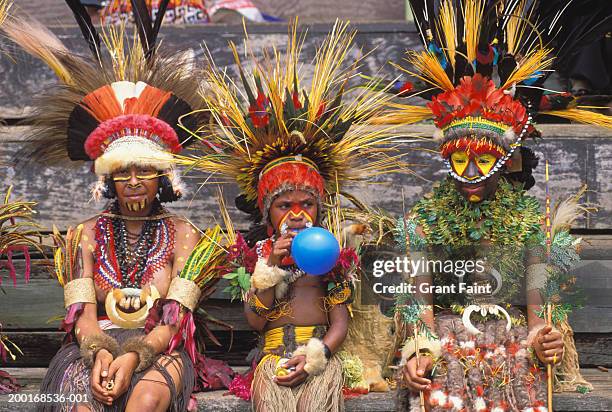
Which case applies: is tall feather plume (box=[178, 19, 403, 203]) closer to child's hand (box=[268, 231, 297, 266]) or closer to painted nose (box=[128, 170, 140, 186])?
painted nose (box=[128, 170, 140, 186])

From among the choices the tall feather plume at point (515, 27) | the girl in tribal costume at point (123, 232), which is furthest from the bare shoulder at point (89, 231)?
the tall feather plume at point (515, 27)

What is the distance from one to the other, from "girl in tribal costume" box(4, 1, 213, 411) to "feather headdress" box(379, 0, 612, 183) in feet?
3.70

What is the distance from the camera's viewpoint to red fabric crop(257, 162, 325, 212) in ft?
15.2

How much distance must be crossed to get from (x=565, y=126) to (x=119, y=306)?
2.89 metres

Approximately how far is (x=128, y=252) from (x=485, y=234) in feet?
5.45

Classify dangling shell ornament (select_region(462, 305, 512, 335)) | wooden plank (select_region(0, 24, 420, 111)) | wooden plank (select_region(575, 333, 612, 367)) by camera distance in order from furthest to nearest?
wooden plank (select_region(0, 24, 420, 111)), wooden plank (select_region(575, 333, 612, 367)), dangling shell ornament (select_region(462, 305, 512, 335))

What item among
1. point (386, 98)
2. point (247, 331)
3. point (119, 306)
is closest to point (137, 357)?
point (119, 306)

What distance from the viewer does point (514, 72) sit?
4.75 m

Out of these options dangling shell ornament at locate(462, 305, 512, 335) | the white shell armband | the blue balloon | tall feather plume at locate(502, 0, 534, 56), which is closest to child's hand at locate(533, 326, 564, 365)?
dangling shell ornament at locate(462, 305, 512, 335)

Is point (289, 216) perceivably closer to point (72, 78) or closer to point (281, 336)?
point (281, 336)

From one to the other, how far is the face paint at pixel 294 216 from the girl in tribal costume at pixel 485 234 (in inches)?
17.8

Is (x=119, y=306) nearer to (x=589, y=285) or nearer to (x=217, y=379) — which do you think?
(x=217, y=379)

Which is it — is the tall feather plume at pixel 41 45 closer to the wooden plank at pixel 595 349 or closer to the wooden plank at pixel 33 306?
the wooden plank at pixel 33 306

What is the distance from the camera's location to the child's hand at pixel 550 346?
171 inches
